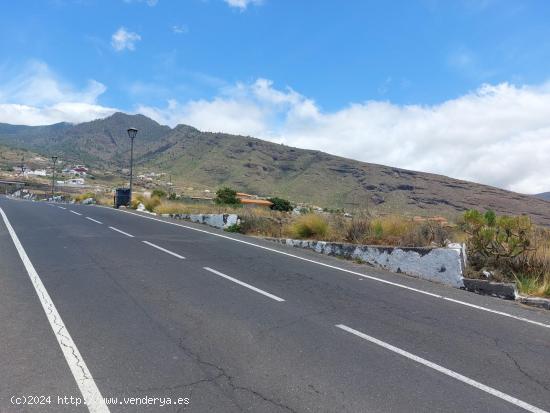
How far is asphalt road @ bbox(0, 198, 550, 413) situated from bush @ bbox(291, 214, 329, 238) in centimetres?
465

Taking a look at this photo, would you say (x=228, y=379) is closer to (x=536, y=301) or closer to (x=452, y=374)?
(x=452, y=374)

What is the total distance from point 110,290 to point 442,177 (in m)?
130

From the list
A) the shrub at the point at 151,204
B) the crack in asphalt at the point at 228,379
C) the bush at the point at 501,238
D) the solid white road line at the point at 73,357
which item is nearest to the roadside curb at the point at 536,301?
the bush at the point at 501,238

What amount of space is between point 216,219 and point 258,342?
47.8 feet

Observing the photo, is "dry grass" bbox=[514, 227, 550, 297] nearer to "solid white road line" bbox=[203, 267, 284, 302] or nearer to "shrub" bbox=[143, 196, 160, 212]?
"solid white road line" bbox=[203, 267, 284, 302]

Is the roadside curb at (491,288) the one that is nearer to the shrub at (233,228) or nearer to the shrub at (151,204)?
the shrub at (233,228)

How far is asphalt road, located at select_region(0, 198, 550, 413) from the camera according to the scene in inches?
159

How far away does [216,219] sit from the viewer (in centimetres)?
1970

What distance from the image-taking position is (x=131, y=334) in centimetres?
548

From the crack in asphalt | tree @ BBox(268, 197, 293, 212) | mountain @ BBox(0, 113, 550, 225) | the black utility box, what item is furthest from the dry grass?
mountain @ BBox(0, 113, 550, 225)

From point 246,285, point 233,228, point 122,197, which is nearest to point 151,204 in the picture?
point 122,197

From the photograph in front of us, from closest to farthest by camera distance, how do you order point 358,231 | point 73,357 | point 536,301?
point 73,357 → point 536,301 → point 358,231

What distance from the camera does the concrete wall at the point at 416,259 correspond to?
949 cm

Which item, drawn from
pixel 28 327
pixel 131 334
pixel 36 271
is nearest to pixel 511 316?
pixel 131 334
